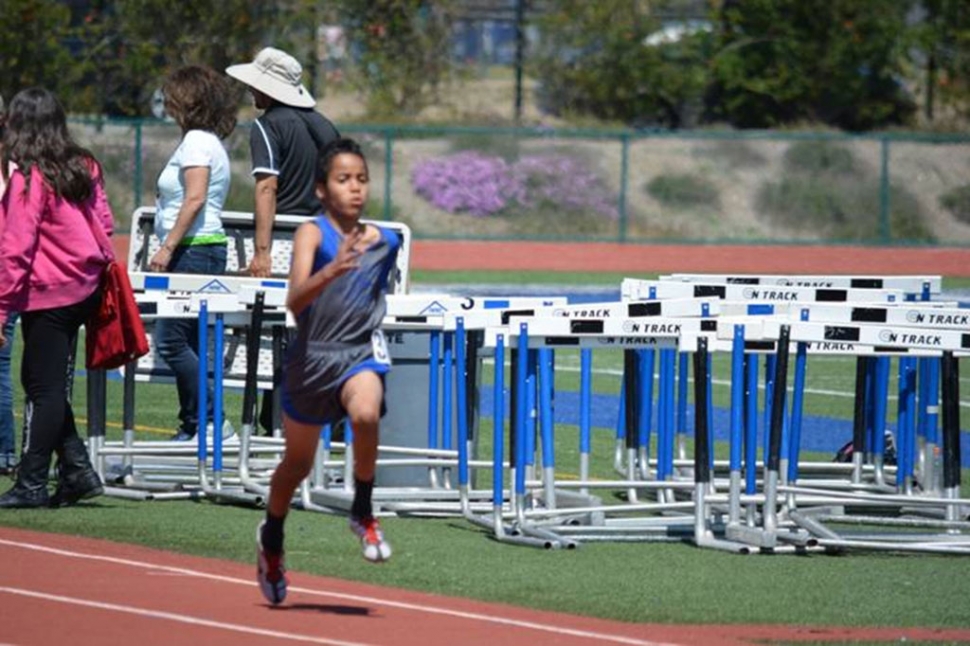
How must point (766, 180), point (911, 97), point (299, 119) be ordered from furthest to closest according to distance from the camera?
1. point (911, 97)
2. point (766, 180)
3. point (299, 119)

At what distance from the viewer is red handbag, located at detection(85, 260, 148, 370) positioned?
405 inches

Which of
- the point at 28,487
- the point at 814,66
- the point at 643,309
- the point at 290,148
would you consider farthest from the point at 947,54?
the point at 28,487

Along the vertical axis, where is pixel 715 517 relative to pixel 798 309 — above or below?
below

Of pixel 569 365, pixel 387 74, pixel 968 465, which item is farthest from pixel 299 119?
pixel 387 74

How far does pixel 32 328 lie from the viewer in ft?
33.7

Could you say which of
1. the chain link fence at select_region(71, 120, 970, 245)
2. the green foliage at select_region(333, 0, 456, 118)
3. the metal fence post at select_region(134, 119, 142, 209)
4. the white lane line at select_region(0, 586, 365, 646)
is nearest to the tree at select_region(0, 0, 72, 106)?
the metal fence post at select_region(134, 119, 142, 209)

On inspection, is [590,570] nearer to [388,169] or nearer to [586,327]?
[586,327]

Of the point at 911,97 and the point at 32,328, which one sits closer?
the point at 32,328

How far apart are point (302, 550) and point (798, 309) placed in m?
2.79

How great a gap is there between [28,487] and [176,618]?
2.73 m

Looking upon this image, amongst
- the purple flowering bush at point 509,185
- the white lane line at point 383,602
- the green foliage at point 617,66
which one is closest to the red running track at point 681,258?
the purple flowering bush at point 509,185

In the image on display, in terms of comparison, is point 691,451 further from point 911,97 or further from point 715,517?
point 911,97

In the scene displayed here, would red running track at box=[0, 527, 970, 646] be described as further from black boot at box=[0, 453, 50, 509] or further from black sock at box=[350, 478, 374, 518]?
black boot at box=[0, 453, 50, 509]

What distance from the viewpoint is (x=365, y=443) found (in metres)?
8.05
